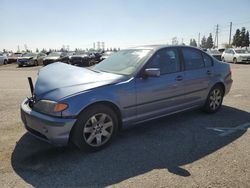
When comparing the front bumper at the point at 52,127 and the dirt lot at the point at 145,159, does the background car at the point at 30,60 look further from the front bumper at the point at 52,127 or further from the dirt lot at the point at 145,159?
the front bumper at the point at 52,127

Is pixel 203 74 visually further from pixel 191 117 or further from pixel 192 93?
pixel 191 117

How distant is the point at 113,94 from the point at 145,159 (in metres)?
1.08

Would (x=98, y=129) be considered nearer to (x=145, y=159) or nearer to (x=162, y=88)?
(x=145, y=159)

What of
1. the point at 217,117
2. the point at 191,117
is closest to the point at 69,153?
the point at 191,117

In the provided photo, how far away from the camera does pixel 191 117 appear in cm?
561

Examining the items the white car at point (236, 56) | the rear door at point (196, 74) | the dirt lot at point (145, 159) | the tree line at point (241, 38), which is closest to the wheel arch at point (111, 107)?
the dirt lot at point (145, 159)

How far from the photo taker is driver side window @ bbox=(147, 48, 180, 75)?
4552 millimetres

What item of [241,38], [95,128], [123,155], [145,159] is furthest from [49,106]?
[241,38]

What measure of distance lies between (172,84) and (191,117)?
4.25ft

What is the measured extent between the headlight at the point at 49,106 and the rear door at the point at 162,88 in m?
1.30

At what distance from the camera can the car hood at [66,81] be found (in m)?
3.66

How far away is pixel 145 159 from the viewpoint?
364cm

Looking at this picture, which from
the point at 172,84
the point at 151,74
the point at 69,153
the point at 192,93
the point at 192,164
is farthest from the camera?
the point at 192,93

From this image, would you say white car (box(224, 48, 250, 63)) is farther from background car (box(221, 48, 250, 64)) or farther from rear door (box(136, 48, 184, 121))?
rear door (box(136, 48, 184, 121))
